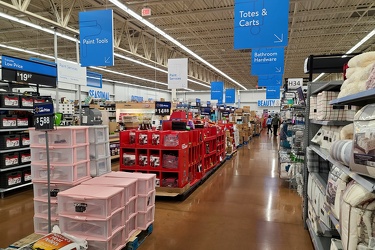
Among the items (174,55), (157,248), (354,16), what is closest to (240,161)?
(157,248)

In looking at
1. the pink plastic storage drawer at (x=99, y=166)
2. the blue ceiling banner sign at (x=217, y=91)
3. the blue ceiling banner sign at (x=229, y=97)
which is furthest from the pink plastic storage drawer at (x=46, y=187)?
the blue ceiling banner sign at (x=229, y=97)

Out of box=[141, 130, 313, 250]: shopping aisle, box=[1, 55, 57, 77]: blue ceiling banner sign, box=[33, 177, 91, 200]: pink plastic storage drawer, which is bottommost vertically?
box=[141, 130, 313, 250]: shopping aisle

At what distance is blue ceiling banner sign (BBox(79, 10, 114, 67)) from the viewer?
589cm

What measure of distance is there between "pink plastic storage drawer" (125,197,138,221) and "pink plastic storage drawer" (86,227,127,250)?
19 cm

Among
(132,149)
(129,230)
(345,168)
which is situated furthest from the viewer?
(132,149)

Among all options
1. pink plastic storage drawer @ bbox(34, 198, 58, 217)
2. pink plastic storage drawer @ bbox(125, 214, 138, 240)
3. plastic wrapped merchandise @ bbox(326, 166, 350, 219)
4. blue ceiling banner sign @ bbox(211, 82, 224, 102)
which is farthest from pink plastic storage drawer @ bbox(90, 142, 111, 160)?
blue ceiling banner sign @ bbox(211, 82, 224, 102)

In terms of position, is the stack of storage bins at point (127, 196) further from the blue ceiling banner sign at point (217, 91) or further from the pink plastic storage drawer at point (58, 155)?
the blue ceiling banner sign at point (217, 91)

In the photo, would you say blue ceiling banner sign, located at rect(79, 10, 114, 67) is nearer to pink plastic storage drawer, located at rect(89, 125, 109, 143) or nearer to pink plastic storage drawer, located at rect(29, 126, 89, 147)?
pink plastic storage drawer, located at rect(89, 125, 109, 143)

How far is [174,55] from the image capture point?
1658 cm

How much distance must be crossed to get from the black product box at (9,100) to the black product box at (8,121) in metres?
0.23

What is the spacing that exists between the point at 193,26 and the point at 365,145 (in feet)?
36.5

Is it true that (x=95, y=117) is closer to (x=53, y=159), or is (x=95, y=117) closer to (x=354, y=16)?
(x=53, y=159)

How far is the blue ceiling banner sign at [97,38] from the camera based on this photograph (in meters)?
5.89

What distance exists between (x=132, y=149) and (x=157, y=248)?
267cm
